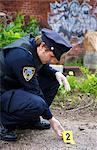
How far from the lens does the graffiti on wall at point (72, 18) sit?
1023cm

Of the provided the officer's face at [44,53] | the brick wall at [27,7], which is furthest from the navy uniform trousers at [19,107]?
the brick wall at [27,7]

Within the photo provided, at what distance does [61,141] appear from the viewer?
14.3 feet

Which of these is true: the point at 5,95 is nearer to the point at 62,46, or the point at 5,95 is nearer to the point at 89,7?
the point at 62,46

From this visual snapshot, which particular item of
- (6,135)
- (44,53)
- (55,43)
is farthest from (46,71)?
(6,135)

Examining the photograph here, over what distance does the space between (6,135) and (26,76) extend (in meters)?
0.67

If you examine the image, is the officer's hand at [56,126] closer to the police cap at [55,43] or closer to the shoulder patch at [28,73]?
the shoulder patch at [28,73]

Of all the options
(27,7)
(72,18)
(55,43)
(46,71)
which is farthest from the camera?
(72,18)

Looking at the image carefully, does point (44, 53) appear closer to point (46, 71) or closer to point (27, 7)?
point (46, 71)

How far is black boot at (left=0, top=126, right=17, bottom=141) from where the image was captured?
4.27 m

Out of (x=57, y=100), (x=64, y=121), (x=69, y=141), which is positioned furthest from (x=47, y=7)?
(x=69, y=141)

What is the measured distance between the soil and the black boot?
0.04m

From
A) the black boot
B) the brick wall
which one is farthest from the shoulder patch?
the brick wall

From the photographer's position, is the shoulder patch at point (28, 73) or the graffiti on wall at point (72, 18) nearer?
the shoulder patch at point (28, 73)

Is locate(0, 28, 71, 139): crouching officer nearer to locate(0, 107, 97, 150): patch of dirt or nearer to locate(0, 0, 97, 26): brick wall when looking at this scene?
locate(0, 107, 97, 150): patch of dirt
